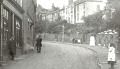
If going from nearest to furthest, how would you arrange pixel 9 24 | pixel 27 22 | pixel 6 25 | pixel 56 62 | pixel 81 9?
pixel 56 62, pixel 6 25, pixel 9 24, pixel 27 22, pixel 81 9

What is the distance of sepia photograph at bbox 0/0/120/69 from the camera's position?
18.3 m

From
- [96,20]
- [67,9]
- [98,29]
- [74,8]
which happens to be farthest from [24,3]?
[67,9]

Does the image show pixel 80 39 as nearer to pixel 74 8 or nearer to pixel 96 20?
pixel 96 20

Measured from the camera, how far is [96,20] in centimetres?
7212

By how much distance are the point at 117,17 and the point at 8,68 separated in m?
9.82

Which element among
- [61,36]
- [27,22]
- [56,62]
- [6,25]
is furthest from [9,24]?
[61,36]

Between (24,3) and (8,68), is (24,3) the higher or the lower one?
the higher one

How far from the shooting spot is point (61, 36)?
82.4 m

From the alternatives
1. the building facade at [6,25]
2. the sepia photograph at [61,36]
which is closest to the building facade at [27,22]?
the sepia photograph at [61,36]

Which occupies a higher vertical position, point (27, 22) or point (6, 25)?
point (27, 22)

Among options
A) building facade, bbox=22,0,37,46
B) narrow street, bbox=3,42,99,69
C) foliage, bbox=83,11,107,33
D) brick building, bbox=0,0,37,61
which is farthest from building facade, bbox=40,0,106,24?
narrow street, bbox=3,42,99,69

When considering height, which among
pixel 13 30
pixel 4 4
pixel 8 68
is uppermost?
pixel 4 4

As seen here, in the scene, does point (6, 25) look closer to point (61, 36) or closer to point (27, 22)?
point (27, 22)

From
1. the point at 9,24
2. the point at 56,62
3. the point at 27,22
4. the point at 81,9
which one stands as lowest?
the point at 56,62
